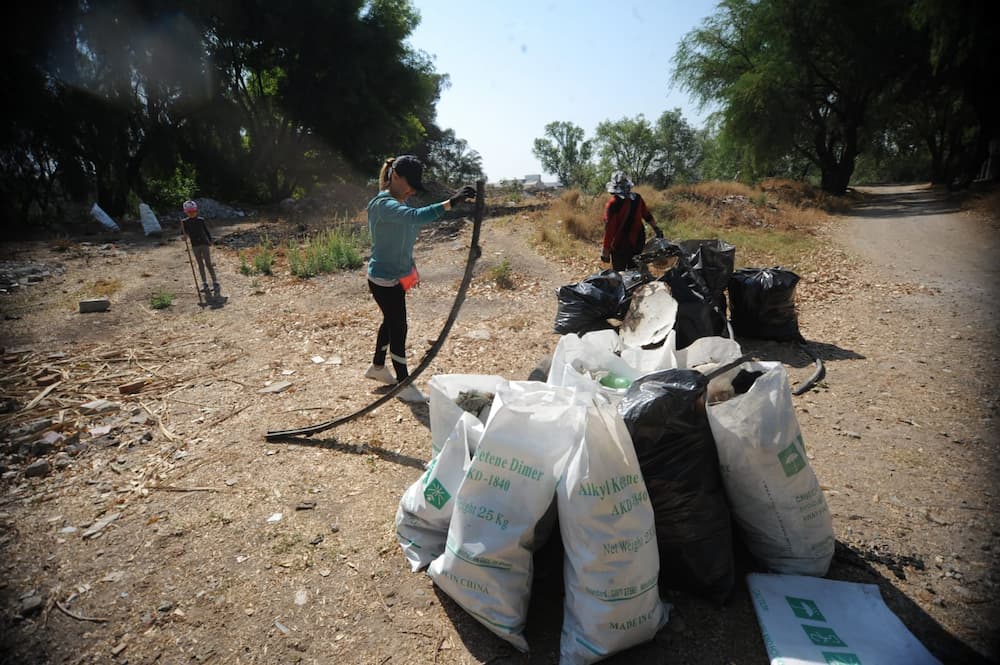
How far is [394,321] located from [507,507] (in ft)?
7.28

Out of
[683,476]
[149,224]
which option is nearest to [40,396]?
[683,476]

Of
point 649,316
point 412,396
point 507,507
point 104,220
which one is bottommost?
point 412,396

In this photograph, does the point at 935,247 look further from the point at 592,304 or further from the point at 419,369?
the point at 419,369

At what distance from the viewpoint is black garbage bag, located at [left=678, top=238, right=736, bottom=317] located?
3.99 metres

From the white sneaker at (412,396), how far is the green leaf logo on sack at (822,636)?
8.19 feet

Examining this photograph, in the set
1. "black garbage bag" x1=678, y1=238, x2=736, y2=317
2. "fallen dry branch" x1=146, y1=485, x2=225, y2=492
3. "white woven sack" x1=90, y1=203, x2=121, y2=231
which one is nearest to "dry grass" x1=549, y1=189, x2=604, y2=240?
"black garbage bag" x1=678, y1=238, x2=736, y2=317

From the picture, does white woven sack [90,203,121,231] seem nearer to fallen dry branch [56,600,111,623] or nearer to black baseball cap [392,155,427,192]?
black baseball cap [392,155,427,192]

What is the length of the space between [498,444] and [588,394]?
387mm

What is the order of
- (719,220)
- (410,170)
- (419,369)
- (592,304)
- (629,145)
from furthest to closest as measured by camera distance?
(629,145) → (719,220) → (592,304) → (410,170) → (419,369)

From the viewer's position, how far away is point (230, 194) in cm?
2042

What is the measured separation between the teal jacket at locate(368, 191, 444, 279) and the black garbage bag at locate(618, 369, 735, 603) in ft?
6.34

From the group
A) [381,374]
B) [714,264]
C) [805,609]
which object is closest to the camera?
[805,609]

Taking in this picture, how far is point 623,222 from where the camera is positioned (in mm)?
4922

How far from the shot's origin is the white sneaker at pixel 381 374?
3.81m
